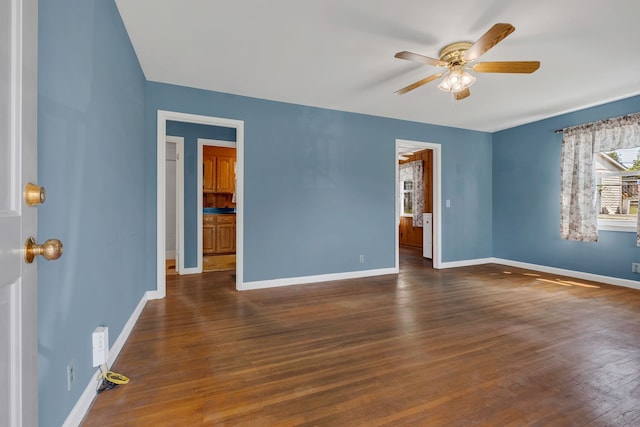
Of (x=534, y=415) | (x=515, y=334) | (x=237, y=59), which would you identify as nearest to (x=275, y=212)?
(x=237, y=59)

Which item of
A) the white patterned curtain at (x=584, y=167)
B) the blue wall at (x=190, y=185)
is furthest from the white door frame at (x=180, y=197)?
the white patterned curtain at (x=584, y=167)

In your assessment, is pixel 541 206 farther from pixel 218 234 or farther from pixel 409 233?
pixel 218 234

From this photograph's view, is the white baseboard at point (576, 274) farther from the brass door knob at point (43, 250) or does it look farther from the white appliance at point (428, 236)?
the brass door knob at point (43, 250)

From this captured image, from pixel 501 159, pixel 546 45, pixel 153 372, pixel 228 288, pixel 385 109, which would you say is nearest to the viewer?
pixel 153 372

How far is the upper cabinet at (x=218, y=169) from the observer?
649cm

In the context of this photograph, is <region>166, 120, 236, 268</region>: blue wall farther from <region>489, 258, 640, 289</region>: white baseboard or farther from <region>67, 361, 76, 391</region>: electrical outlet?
<region>489, 258, 640, 289</region>: white baseboard

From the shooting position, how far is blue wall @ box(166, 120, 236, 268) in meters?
4.82

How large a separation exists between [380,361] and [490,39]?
243 cm

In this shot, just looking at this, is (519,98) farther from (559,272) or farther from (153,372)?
(153,372)

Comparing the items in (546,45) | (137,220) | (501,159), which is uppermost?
(546,45)

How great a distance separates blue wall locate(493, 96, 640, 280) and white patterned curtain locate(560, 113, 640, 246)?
5.1 inches

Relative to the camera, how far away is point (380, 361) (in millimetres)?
2096

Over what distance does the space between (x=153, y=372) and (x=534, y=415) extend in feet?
7.37

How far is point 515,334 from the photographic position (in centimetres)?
254
